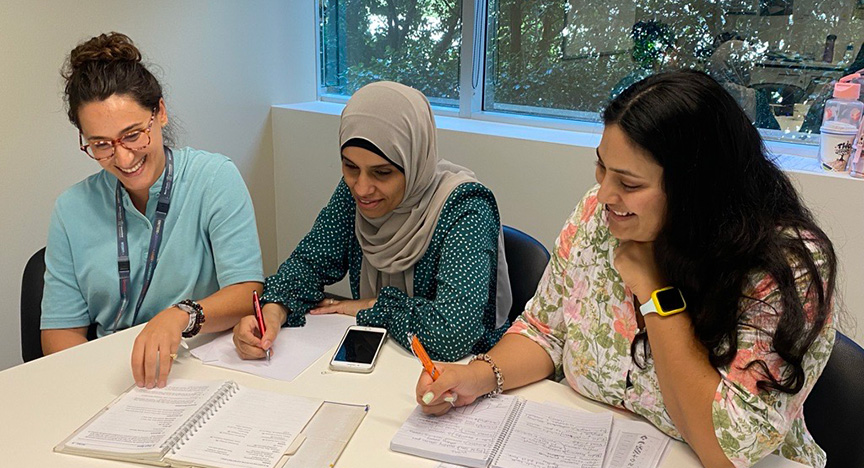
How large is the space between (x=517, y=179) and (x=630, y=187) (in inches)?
60.4

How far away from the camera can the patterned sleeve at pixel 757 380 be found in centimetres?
107

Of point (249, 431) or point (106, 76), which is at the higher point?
point (106, 76)

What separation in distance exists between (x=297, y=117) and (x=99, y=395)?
2.11 meters

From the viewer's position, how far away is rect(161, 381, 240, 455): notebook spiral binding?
3.82ft

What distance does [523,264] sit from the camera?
181cm

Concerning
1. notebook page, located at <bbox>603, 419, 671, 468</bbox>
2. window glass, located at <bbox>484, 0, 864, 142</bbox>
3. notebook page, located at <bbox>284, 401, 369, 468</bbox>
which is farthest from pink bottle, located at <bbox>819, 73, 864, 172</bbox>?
notebook page, located at <bbox>284, 401, 369, 468</bbox>

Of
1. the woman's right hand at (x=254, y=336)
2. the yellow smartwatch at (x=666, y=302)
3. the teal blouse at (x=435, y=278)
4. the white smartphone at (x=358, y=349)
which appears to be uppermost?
the yellow smartwatch at (x=666, y=302)

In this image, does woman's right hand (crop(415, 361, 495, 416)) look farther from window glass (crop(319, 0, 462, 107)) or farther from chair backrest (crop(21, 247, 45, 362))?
window glass (crop(319, 0, 462, 107))

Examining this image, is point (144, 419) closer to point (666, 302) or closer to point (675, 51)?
point (666, 302)

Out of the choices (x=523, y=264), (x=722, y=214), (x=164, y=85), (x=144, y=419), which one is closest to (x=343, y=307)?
(x=523, y=264)

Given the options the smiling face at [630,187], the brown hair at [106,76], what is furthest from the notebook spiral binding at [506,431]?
the brown hair at [106,76]

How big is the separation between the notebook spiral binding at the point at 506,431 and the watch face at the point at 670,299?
1.04 feet

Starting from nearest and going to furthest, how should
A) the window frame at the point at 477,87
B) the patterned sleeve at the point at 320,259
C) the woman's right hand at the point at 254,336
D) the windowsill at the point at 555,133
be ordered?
1. the woman's right hand at the point at 254,336
2. the patterned sleeve at the point at 320,259
3. the windowsill at the point at 555,133
4. the window frame at the point at 477,87

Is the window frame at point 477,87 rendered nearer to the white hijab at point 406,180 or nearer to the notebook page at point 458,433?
the white hijab at point 406,180
